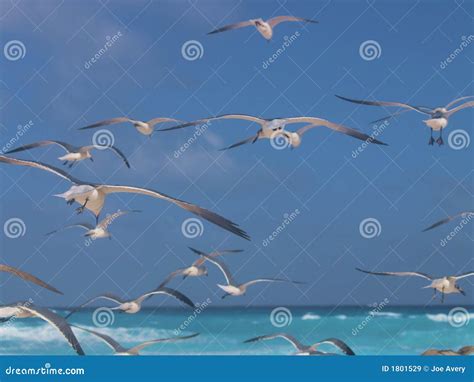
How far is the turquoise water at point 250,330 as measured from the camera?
8.20 meters

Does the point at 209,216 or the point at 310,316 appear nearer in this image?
the point at 209,216

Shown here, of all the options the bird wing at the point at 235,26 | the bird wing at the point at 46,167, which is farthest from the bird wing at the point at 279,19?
the bird wing at the point at 46,167

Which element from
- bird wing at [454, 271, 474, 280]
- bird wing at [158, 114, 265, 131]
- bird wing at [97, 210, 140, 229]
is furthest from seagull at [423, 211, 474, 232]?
bird wing at [97, 210, 140, 229]

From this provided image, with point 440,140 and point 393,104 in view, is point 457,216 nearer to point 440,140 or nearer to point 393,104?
point 440,140

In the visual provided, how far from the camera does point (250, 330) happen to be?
10.7m

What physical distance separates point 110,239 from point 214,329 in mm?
3459

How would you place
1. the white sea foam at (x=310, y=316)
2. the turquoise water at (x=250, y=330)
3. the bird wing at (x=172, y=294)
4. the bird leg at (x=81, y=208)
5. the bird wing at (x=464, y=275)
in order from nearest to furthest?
the bird leg at (x=81, y=208), the bird wing at (x=464, y=275), the bird wing at (x=172, y=294), the turquoise water at (x=250, y=330), the white sea foam at (x=310, y=316)

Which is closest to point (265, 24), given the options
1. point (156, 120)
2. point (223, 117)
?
point (223, 117)

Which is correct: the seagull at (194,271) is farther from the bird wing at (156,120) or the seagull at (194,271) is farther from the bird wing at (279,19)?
the bird wing at (279,19)

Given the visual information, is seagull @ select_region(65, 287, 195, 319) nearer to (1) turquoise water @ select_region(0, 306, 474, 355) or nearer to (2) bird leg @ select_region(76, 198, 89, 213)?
(1) turquoise water @ select_region(0, 306, 474, 355)

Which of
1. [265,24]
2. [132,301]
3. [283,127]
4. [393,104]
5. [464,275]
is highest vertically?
[393,104]

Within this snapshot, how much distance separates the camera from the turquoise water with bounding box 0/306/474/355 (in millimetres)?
8195
